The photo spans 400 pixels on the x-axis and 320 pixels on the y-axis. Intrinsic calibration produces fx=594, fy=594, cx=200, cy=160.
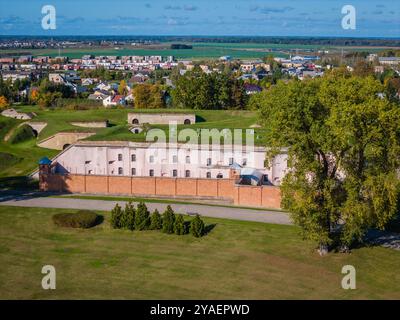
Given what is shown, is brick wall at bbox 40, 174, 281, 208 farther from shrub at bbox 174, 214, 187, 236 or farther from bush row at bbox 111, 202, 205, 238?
shrub at bbox 174, 214, 187, 236

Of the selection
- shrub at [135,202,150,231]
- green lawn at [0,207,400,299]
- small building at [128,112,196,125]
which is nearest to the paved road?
green lawn at [0,207,400,299]

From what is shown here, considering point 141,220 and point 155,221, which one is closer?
point 155,221

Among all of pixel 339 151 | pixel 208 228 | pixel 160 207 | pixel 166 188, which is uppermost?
pixel 339 151

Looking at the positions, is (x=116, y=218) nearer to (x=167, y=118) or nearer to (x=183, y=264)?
(x=183, y=264)

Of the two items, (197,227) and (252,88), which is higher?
(252,88)

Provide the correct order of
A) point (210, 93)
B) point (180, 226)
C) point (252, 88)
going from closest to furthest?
point (180, 226)
point (210, 93)
point (252, 88)

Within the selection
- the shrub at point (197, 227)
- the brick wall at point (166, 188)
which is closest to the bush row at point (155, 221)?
the shrub at point (197, 227)

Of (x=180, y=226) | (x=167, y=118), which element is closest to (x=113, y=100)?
(x=167, y=118)
